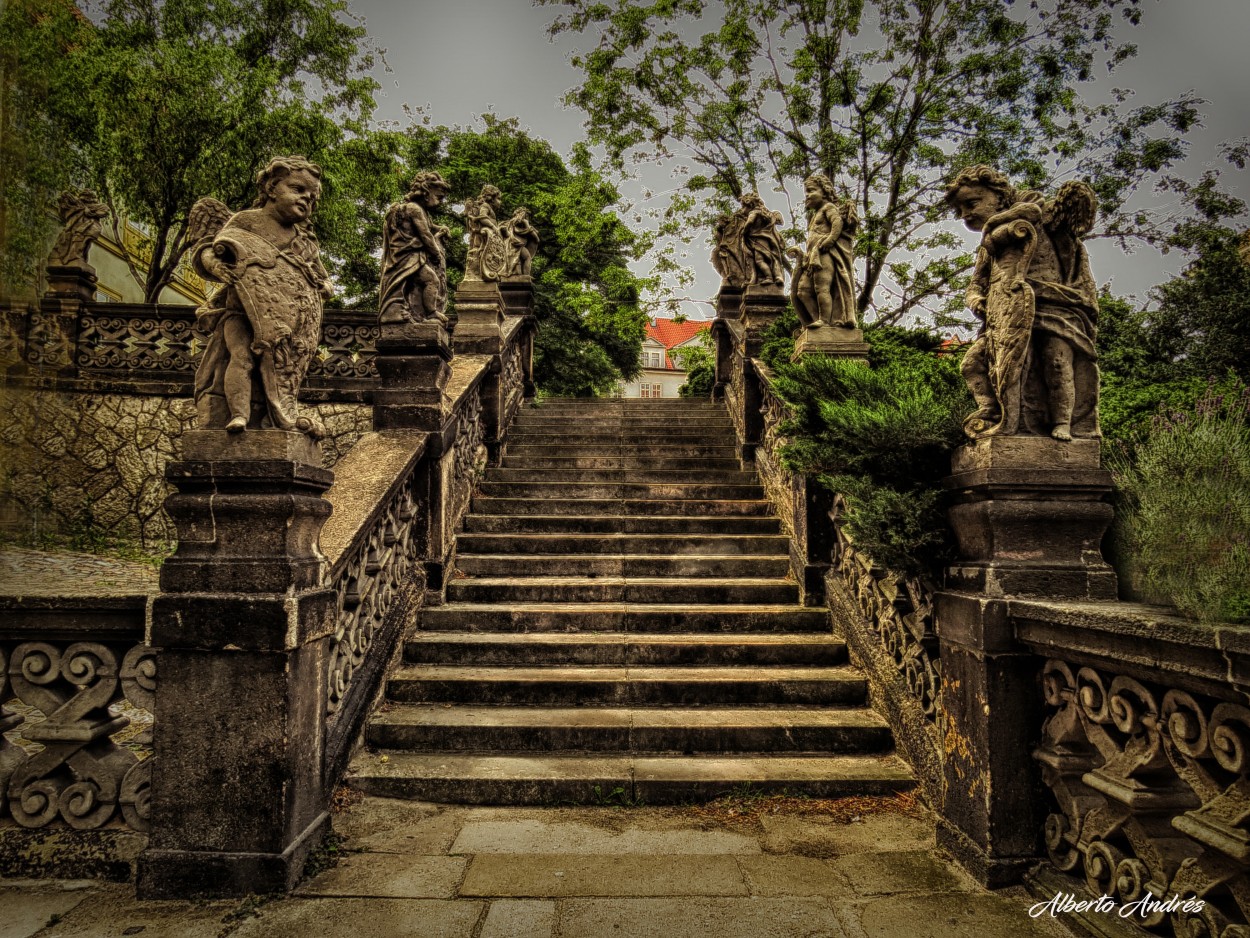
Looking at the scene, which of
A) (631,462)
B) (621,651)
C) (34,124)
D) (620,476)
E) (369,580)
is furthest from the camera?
(631,462)

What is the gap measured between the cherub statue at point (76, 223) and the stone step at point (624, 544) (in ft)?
27.9

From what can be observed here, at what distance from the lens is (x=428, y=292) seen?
5598 millimetres

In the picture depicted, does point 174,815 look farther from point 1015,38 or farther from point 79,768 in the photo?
point 1015,38

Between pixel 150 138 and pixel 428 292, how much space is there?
1047 cm

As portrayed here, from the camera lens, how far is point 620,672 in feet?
15.2

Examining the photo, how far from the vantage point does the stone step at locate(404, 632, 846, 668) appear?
4.82 m

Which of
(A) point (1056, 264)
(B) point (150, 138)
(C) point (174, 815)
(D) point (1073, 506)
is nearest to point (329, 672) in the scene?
(C) point (174, 815)

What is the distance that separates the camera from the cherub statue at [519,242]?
11062mm

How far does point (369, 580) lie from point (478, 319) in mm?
5230

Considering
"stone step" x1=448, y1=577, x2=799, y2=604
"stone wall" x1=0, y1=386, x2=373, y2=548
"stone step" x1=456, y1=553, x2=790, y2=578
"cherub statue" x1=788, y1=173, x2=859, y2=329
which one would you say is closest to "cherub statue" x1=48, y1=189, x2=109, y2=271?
"stone wall" x1=0, y1=386, x2=373, y2=548

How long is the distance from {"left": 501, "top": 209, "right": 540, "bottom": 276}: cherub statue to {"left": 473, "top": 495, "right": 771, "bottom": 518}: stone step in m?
5.46

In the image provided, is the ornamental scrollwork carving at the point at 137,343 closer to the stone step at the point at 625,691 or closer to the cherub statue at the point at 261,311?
the stone step at the point at 625,691

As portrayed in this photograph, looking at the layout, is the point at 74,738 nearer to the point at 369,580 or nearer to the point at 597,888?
the point at 369,580

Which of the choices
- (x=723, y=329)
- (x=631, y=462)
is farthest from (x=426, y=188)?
(x=723, y=329)
